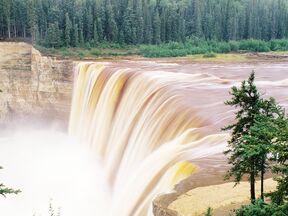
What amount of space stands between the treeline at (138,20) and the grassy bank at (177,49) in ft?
6.65

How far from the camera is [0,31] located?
64.2m

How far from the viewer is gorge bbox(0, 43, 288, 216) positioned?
64.5ft

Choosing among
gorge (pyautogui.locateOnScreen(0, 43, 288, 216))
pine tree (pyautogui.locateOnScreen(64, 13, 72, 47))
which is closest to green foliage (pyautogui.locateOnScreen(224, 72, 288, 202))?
gorge (pyautogui.locateOnScreen(0, 43, 288, 216))

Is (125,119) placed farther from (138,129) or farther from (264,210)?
(264,210)

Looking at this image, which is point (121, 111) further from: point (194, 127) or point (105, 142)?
point (194, 127)

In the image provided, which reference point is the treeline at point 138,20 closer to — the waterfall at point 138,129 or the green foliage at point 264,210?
the waterfall at point 138,129

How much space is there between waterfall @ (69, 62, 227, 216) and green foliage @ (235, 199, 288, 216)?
6.76 m

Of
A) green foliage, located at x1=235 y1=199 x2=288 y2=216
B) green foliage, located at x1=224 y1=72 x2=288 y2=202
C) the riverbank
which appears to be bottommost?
the riverbank

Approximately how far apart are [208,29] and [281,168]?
72.9 metres

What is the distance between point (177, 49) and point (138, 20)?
8.13 metres

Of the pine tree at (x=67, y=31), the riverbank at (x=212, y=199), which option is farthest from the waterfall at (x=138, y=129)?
the pine tree at (x=67, y=31)

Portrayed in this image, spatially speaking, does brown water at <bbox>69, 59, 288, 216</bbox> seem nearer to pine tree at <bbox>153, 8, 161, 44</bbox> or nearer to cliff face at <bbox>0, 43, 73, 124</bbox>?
cliff face at <bbox>0, 43, 73, 124</bbox>

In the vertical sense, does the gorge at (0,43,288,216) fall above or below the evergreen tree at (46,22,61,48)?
below

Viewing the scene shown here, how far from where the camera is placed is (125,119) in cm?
3250
